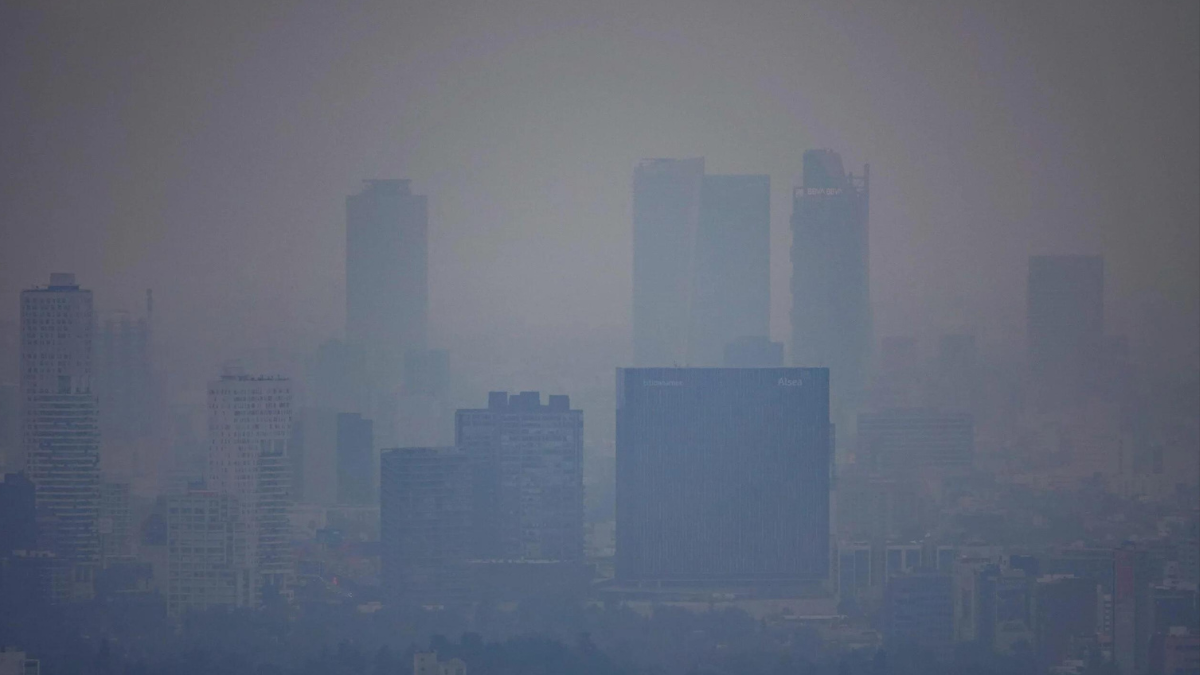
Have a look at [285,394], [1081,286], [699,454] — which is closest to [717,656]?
[699,454]

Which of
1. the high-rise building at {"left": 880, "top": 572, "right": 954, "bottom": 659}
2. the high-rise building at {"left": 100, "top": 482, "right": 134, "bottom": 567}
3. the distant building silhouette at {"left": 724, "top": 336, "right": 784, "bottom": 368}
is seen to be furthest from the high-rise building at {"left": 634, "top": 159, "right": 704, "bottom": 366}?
the high-rise building at {"left": 880, "top": 572, "right": 954, "bottom": 659}

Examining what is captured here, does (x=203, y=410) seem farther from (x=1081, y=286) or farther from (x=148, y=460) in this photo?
(x=1081, y=286)

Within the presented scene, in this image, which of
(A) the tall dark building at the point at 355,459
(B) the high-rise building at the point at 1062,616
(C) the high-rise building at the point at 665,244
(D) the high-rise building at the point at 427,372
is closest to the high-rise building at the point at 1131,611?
(B) the high-rise building at the point at 1062,616

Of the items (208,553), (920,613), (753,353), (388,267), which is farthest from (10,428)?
(920,613)

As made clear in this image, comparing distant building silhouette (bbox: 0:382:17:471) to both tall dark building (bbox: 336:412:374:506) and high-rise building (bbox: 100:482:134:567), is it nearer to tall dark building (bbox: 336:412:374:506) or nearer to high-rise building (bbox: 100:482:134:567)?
high-rise building (bbox: 100:482:134:567)

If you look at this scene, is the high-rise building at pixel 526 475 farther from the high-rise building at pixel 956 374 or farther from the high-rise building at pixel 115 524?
the high-rise building at pixel 956 374
